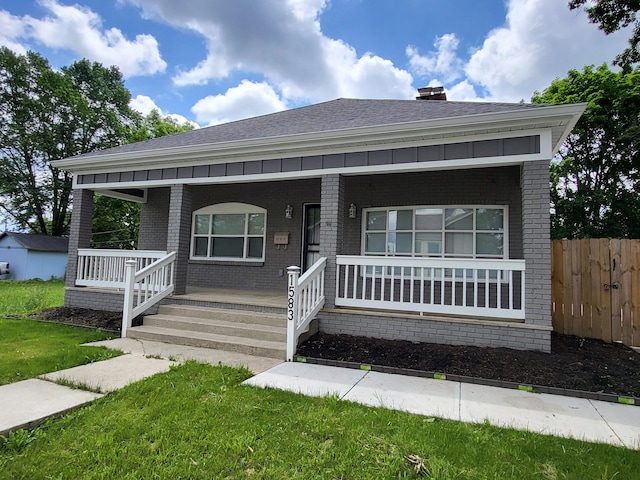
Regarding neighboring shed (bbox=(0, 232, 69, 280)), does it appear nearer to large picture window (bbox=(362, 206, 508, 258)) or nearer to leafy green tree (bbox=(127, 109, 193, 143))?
leafy green tree (bbox=(127, 109, 193, 143))

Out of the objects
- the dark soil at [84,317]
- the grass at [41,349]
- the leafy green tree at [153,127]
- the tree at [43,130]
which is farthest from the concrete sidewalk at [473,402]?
the tree at [43,130]

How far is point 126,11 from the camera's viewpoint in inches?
437

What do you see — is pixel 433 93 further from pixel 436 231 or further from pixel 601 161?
pixel 601 161

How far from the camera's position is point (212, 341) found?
5266 millimetres

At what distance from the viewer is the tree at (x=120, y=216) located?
23.8 metres

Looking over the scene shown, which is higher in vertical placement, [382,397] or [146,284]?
[146,284]

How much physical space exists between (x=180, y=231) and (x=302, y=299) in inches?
127

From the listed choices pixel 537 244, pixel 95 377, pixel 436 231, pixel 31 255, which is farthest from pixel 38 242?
pixel 537 244

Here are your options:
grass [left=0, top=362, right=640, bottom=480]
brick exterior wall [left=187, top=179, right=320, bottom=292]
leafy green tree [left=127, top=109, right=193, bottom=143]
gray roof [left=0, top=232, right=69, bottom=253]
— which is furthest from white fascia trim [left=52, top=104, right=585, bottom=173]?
leafy green tree [left=127, top=109, right=193, bottom=143]

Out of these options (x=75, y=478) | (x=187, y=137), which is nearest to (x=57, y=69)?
(x=187, y=137)

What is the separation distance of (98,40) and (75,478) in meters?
15.8

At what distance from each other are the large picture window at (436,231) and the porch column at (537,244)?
190cm

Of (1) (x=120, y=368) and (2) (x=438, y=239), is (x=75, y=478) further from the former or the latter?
(2) (x=438, y=239)

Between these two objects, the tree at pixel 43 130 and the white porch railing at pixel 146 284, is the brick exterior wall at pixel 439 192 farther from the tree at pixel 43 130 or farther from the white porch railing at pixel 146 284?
the tree at pixel 43 130
